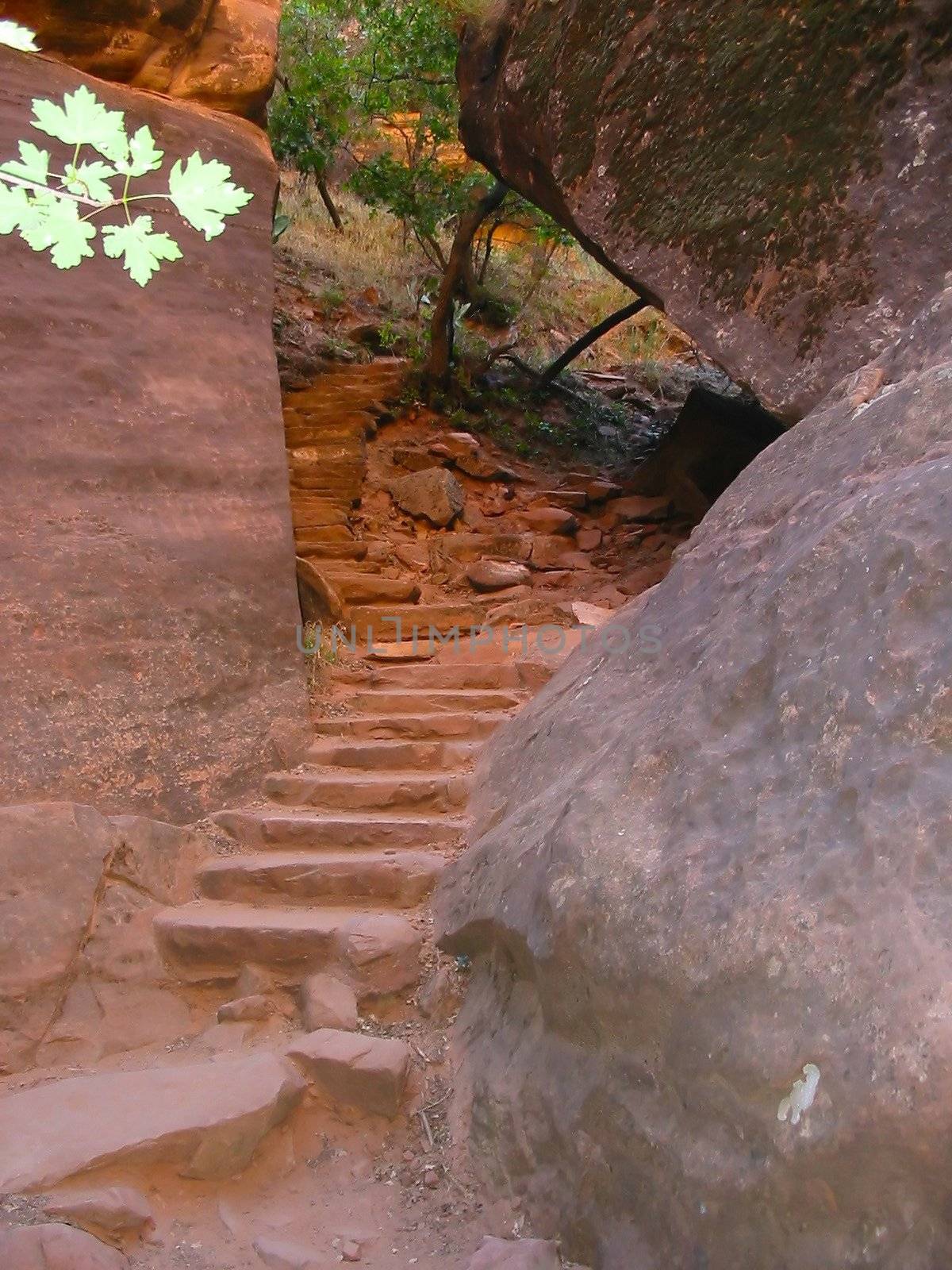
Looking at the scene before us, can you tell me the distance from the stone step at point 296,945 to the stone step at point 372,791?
582 millimetres

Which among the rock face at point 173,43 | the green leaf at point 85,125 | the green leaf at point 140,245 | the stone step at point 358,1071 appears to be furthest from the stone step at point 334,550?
the green leaf at point 85,125

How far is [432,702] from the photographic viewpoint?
4527mm

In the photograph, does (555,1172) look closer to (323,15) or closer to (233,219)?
(233,219)

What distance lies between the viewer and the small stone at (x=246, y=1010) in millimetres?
2947

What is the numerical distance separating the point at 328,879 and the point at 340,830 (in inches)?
10.0

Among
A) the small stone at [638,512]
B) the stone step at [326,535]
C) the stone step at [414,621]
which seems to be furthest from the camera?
the small stone at [638,512]

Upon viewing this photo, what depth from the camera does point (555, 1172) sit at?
2154 mm

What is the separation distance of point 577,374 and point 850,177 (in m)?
6.64

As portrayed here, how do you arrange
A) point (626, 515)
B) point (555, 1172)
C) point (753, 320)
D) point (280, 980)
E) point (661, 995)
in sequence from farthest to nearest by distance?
point (626, 515) → point (753, 320) → point (280, 980) → point (555, 1172) → point (661, 995)

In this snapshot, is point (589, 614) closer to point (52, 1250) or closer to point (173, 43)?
point (173, 43)

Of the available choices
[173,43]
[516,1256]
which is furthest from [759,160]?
[516,1256]

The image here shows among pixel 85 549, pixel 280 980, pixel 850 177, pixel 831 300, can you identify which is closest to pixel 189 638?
pixel 85 549

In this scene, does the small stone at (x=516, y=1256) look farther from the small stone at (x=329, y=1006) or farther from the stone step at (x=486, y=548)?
the stone step at (x=486, y=548)

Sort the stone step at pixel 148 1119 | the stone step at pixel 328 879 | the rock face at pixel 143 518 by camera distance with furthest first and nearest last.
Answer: the rock face at pixel 143 518 < the stone step at pixel 328 879 < the stone step at pixel 148 1119
